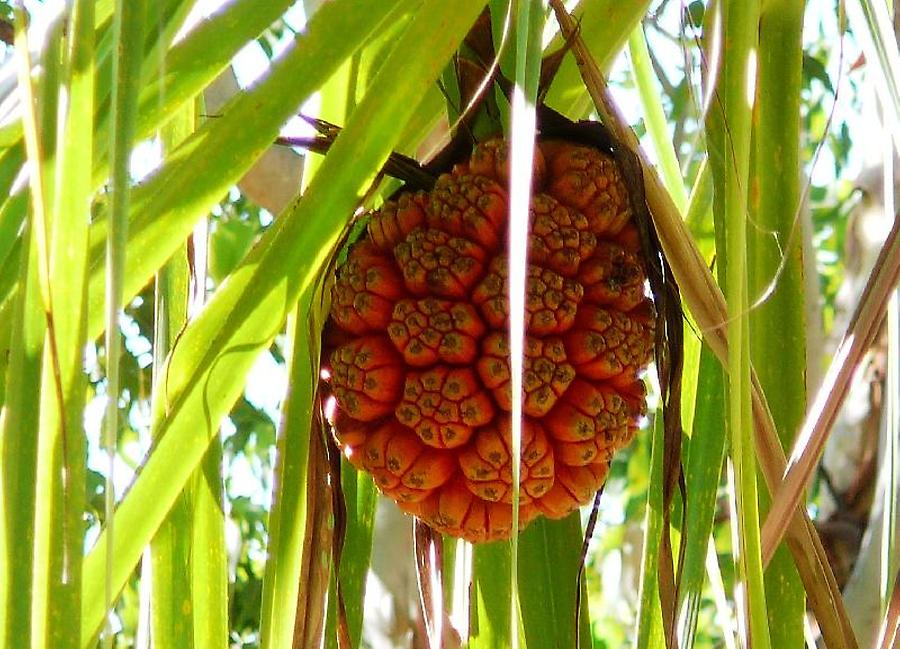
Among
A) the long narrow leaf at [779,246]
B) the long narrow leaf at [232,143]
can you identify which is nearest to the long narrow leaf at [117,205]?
the long narrow leaf at [232,143]

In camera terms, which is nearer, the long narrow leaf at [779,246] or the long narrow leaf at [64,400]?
the long narrow leaf at [64,400]

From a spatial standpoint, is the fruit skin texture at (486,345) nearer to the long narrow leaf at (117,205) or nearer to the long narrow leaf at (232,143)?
the long narrow leaf at (232,143)

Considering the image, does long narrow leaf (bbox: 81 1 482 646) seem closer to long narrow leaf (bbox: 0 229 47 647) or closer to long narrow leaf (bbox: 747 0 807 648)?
long narrow leaf (bbox: 0 229 47 647)

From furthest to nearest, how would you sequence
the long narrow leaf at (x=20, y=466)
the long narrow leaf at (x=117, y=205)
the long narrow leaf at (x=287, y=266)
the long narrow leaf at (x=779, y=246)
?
the long narrow leaf at (x=779, y=246) < the long narrow leaf at (x=287, y=266) < the long narrow leaf at (x=20, y=466) < the long narrow leaf at (x=117, y=205)

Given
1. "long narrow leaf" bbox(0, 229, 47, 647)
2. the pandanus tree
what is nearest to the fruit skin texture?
the pandanus tree

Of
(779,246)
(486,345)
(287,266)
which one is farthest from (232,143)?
(779,246)

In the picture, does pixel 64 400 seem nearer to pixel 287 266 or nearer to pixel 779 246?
pixel 287 266

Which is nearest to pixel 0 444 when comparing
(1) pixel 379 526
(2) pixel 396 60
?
(2) pixel 396 60

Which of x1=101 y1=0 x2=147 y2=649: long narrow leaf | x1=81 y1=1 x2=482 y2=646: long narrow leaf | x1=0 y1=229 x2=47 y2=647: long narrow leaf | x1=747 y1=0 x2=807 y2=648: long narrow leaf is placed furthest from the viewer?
x1=747 y1=0 x2=807 y2=648: long narrow leaf

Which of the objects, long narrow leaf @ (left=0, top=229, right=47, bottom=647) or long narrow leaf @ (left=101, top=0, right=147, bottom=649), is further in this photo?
long narrow leaf @ (left=0, top=229, right=47, bottom=647)
